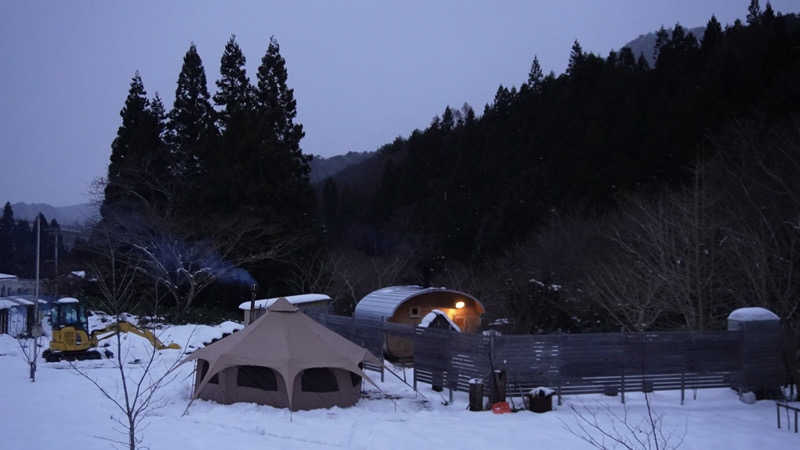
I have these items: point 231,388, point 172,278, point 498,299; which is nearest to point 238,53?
point 172,278

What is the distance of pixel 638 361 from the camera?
45.3ft

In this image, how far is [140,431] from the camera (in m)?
11.5

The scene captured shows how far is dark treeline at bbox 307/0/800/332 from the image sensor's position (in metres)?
19.2

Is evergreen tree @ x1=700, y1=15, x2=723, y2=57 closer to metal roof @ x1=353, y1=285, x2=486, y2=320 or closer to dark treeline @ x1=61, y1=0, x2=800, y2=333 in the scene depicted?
dark treeline @ x1=61, y1=0, x2=800, y2=333

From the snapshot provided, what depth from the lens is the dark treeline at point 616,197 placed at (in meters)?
19.2

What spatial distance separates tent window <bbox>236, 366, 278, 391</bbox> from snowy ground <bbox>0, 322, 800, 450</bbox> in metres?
0.52

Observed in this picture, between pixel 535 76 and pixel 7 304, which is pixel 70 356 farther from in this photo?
pixel 535 76

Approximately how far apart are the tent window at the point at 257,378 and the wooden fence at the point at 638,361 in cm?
486

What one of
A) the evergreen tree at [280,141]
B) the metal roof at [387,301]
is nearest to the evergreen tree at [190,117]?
the evergreen tree at [280,141]

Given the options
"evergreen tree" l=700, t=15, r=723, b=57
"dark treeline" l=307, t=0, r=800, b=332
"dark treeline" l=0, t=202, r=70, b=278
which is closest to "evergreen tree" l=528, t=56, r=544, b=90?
"dark treeline" l=307, t=0, r=800, b=332

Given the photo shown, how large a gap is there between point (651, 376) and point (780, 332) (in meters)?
3.03

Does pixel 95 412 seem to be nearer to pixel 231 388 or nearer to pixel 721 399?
pixel 231 388

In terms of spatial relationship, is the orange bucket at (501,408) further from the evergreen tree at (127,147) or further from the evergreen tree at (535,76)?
the evergreen tree at (535,76)

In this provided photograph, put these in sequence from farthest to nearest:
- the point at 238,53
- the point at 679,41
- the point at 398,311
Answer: the point at 679,41
the point at 238,53
the point at 398,311
